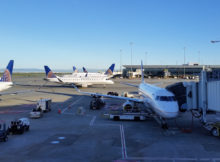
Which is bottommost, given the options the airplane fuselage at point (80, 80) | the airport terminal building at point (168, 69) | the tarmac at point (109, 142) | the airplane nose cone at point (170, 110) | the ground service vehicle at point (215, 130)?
the tarmac at point (109, 142)

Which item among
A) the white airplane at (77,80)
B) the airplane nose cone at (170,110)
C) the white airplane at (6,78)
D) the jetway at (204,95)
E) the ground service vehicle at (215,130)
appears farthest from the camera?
the white airplane at (77,80)

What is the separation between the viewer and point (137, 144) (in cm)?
1557

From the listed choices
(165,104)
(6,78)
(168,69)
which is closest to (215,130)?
(165,104)

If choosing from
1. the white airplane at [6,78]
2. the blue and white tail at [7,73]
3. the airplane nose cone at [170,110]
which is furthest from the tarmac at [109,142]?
the blue and white tail at [7,73]

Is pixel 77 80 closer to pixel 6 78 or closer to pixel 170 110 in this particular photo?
pixel 6 78

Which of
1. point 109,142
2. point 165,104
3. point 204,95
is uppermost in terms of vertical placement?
point 204,95

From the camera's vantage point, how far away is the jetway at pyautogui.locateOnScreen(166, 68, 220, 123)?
58.3ft

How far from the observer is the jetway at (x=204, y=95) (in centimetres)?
1777

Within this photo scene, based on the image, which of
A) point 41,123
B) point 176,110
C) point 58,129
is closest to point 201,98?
point 176,110

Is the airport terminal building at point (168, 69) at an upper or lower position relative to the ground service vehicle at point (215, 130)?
upper

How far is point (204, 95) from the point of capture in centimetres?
1917

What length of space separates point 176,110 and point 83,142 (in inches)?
347

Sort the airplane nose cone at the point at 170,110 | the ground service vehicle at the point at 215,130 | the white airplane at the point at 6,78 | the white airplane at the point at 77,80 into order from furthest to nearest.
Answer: the white airplane at the point at 77,80, the white airplane at the point at 6,78, the airplane nose cone at the point at 170,110, the ground service vehicle at the point at 215,130

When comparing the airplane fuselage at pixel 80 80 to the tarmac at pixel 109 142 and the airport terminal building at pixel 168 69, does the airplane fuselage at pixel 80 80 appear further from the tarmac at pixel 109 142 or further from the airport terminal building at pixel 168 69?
the airport terminal building at pixel 168 69
